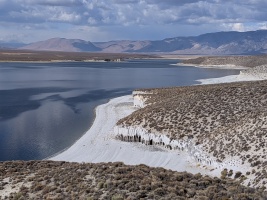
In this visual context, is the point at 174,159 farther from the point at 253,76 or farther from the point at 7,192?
the point at 253,76

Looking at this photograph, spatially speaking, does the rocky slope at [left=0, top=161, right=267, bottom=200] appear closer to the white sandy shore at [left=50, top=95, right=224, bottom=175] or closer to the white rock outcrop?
the white sandy shore at [left=50, top=95, right=224, bottom=175]

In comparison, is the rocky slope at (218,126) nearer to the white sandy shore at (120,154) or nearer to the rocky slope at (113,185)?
the white sandy shore at (120,154)

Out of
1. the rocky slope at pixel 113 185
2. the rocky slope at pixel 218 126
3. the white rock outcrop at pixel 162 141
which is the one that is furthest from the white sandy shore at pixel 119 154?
the rocky slope at pixel 113 185

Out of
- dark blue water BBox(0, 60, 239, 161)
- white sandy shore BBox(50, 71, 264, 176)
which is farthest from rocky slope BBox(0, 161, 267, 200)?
dark blue water BBox(0, 60, 239, 161)

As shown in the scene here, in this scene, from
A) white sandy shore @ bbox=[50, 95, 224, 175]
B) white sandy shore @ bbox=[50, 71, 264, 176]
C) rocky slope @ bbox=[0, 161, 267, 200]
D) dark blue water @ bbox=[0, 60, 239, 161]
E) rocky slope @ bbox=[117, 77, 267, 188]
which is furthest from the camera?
dark blue water @ bbox=[0, 60, 239, 161]

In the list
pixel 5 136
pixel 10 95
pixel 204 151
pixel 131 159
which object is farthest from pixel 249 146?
pixel 10 95

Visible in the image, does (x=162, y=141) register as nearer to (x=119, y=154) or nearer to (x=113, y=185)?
(x=119, y=154)
